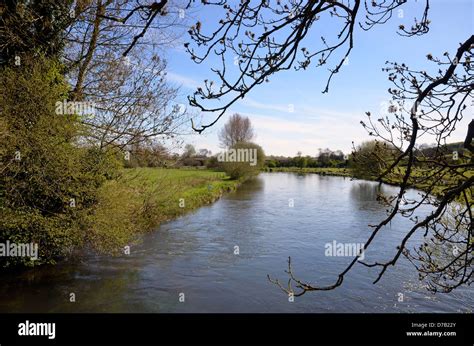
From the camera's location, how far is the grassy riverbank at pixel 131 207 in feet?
32.8

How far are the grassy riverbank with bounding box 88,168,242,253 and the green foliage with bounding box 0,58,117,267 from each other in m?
0.38

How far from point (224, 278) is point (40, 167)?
18.6 ft

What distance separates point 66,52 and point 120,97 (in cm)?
198

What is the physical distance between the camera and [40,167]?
8.75 metres

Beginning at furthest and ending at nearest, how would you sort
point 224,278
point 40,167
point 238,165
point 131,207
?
point 238,165 < point 131,207 < point 224,278 < point 40,167

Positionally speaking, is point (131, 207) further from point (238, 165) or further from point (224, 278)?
point (238, 165)

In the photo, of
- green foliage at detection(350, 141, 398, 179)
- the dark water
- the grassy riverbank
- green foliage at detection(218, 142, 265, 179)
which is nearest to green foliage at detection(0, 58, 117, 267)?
the grassy riverbank

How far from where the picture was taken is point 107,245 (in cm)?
1029

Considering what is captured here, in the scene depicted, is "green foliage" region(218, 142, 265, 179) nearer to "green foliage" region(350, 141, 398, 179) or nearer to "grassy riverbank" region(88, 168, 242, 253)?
"grassy riverbank" region(88, 168, 242, 253)

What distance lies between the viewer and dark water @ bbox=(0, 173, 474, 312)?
8.45 m

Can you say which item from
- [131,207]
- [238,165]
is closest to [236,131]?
[238,165]

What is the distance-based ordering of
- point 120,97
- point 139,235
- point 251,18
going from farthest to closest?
1. point 139,235
2. point 120,97
3. point 251,18
